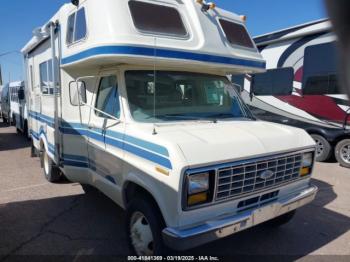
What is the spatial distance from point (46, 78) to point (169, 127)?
3315mm

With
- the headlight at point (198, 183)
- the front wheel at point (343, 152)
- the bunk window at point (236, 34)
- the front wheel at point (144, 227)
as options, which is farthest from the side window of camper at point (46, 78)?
the front wheel at point (343, 152)

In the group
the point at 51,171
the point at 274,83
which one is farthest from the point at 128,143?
the point at 274,83

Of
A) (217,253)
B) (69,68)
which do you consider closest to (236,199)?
(217,253)

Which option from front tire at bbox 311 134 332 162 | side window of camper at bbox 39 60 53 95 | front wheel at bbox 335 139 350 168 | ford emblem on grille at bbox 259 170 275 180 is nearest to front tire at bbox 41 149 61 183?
side window of camper at bbox 39 60 53 95

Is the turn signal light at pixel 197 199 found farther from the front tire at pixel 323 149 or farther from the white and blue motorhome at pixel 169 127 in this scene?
the front tire at pixel 323 149

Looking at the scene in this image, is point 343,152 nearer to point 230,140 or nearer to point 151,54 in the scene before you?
point 230,140

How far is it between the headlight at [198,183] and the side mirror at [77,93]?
213cm

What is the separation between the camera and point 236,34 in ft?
15.6

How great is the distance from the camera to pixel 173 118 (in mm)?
3867

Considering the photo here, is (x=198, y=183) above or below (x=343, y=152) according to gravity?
above

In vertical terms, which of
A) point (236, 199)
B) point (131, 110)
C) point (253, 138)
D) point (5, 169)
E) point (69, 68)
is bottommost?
point (5, 169)

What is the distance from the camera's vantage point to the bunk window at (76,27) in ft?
13.6

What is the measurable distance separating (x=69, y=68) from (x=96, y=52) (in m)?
1.21

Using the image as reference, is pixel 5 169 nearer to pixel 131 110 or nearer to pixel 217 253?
pixel 131 110
